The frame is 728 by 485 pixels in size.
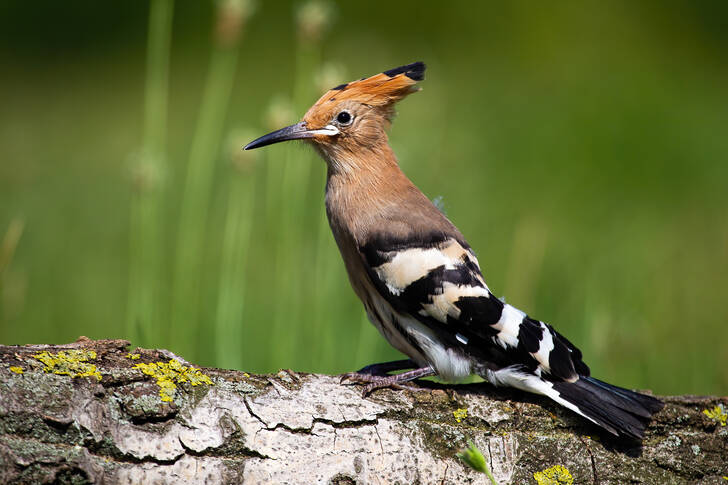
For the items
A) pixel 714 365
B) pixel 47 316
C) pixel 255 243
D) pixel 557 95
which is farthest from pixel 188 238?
Result: pixel 557 95

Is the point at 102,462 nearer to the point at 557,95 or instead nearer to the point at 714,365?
the point at 714,365

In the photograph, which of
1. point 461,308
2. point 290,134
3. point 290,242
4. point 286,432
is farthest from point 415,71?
point 286,432

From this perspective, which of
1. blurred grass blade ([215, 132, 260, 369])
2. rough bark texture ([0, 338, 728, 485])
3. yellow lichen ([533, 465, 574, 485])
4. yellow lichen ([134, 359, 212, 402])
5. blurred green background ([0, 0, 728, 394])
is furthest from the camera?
blurred green background ([0, 0, 728, 394])

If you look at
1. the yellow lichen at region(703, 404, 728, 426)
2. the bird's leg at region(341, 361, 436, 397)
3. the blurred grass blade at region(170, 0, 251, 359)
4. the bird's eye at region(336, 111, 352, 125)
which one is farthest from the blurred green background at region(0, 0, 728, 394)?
the yellow lichen at region(703, 404, 728, 426)

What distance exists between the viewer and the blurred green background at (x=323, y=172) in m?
2.39

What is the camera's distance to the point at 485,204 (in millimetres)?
4336

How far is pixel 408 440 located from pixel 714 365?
150cm

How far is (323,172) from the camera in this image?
4.17 meters

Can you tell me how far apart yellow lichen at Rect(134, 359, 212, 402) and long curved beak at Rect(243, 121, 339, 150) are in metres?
0.79

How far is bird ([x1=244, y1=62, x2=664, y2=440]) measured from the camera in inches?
70.1

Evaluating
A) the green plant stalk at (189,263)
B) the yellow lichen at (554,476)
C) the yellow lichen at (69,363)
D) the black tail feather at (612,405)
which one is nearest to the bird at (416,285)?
the black tail feather at (612,405)

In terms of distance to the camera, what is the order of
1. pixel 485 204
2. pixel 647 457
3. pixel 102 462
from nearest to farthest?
pixel 102 462 < pixel 647 457 < pixel 485 204

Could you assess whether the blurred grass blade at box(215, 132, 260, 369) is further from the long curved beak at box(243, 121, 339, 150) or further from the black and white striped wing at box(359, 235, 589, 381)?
the black and white striped wing at box(359, 235, 589, 381)

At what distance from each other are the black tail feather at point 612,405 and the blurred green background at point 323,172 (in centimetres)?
61
